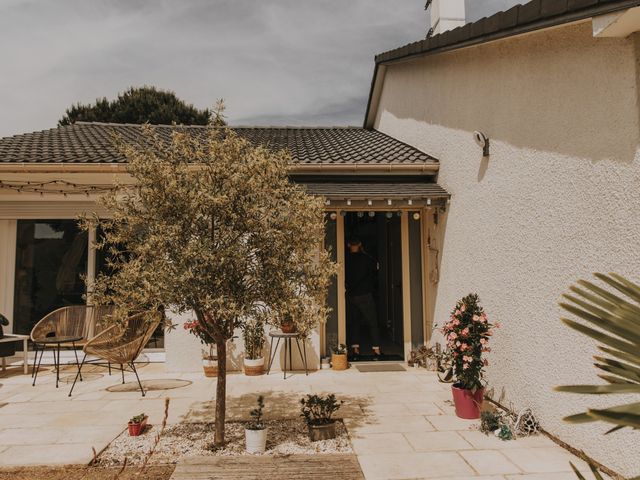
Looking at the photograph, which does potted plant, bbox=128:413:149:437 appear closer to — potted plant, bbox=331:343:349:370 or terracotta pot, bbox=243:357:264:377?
terracotta pot, bbox=243:357:264:377

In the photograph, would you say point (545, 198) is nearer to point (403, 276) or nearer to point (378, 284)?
point (403, 276)

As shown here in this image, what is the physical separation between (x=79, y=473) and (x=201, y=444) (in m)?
1.16

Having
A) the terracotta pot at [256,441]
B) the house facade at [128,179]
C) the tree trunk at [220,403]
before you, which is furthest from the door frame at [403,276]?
the terracotta pot at [256,441]

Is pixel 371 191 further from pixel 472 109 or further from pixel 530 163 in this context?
pixel 530 163

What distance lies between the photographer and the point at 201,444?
16.6 ft

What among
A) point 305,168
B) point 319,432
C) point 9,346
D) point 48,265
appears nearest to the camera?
point 319,432

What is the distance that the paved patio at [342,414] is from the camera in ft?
15.0

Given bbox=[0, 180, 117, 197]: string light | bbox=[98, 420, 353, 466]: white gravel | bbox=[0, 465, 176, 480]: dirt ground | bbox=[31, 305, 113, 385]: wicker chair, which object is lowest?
bbox=[0, 465, 176, 480]: dirt ground

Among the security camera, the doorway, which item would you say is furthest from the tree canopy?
the security camera

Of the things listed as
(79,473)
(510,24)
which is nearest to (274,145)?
(510,24)

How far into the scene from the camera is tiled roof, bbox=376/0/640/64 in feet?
12.5

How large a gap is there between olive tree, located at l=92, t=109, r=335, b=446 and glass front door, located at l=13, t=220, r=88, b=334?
5.61 m

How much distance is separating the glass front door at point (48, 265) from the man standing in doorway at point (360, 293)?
5380 millimetres

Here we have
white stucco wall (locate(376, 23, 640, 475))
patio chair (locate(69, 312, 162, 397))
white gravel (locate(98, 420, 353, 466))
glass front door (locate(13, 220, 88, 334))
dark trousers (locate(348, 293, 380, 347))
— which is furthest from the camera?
dark trousers (locate(348, 293, 380, 347))
